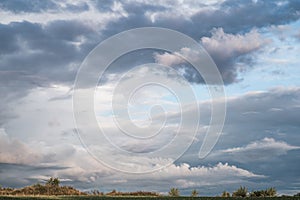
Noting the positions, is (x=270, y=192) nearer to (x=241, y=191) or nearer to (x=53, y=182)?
(x=241, y=191)

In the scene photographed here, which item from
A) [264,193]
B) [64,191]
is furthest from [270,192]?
[64,191]

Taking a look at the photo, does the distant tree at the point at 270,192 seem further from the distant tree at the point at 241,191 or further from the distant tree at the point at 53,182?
the distant tree at the point at 53,182

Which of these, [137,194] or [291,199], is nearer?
[291,199]

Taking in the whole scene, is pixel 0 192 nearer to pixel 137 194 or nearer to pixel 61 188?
pixel 61 188

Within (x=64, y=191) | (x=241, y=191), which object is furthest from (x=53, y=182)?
(x=241, y=191)

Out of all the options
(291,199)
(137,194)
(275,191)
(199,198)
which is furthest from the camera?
(137,194)

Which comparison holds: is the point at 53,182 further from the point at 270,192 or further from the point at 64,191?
the point at 270,192

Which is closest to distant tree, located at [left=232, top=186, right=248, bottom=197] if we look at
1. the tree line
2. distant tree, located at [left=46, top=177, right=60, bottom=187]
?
the tree line

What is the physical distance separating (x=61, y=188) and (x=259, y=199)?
1447 inches

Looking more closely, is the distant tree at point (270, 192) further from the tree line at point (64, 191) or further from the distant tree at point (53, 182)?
the distant tree at point (53, 182)

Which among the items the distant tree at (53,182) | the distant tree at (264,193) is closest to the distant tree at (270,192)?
the distant tree at (264,193)

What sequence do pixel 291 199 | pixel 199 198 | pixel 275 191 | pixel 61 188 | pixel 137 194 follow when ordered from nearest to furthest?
1. pixel 291 199
2. pixel 199 198
3. pixel 275 191
4. pixel 137 194
5. pixel 61 188

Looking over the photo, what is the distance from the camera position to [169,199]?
206 feet

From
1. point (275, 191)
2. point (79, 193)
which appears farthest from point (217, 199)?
point (79, 193)
